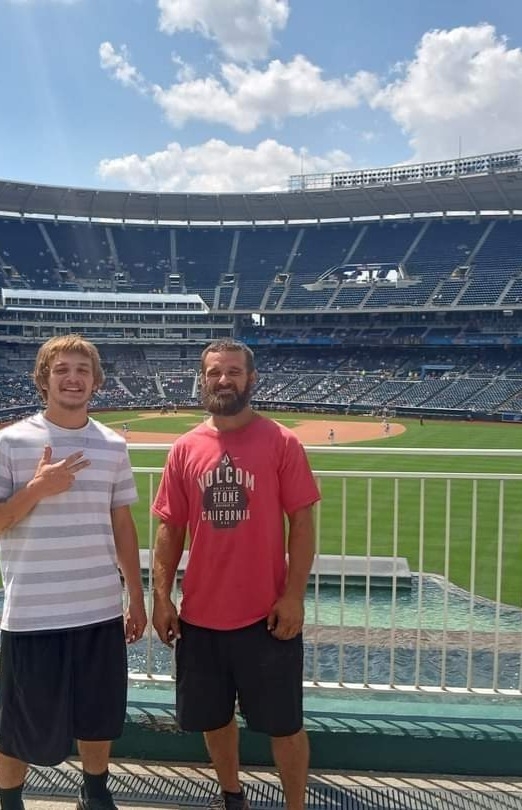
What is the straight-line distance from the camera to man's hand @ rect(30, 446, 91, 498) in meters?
2.56

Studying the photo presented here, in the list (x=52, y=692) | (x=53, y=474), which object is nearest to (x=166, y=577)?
(x=52, y=692)

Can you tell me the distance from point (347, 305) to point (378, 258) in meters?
6.53

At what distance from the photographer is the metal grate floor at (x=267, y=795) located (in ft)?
10.2

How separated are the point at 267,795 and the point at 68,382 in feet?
7.22

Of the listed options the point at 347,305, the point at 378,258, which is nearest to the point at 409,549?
the point at 347,305

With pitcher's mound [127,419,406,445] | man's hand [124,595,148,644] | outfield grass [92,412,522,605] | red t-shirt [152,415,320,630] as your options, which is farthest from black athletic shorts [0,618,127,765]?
pitcher's mound [127,419,406,445]

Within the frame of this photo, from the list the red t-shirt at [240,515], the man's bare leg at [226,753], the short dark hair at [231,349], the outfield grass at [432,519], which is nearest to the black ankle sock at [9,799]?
the man's bare leg at [226,753]

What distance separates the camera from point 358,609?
30.5 feet

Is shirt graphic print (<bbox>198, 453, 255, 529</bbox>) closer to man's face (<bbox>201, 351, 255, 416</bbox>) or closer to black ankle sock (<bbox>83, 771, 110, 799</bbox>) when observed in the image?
man's face (<bbox>201, 351, 255, 416</bbox>)

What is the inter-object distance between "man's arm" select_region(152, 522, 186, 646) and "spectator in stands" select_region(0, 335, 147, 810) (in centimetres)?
18

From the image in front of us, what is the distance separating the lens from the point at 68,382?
277cm

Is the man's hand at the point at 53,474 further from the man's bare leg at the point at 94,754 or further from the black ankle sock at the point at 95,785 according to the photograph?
the black ankle sock at the point at 95,785

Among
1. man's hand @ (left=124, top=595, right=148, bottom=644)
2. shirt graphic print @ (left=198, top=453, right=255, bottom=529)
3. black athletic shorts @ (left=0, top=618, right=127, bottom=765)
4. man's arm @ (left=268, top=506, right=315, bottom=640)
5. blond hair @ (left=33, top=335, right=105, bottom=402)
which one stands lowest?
black athletic shorts @ (left=0, top=618, right=127, bottom=765)

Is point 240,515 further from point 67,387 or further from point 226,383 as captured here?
point 67,387
